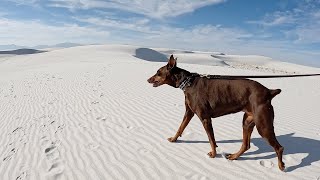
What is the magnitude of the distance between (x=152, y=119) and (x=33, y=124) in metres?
3.19

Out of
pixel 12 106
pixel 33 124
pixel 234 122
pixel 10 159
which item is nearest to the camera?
pixel 10 159

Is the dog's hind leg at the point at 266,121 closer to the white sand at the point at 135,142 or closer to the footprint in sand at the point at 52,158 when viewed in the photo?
the white sand at the point at 135,142

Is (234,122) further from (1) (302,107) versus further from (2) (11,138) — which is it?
(2) (11,138)

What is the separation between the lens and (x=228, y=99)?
4770mm

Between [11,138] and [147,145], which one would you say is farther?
[11,138]

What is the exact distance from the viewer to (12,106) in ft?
37.0

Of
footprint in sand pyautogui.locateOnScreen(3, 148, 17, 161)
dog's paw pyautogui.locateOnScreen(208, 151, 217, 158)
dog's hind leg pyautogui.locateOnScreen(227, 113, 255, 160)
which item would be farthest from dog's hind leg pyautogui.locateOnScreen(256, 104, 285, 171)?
footprint in sand pyautogui.locateOnScreen(3, 148, 17, 161)

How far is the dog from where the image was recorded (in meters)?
4.44

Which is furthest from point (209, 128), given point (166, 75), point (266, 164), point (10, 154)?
point (10, 154)

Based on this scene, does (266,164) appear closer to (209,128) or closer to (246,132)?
(246,132)

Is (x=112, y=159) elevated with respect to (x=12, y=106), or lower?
elevated

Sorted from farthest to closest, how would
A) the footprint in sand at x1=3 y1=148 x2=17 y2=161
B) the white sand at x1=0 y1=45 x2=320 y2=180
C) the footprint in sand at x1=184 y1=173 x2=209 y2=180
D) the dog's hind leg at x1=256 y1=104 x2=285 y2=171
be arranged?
the footprint in sand at x1=3 y1=148 x2=17 y2=161, the white sand at x1=0 y1=45 x2=320 y2=180, the footprint in sand at x1=184 y1=173 x2=209 y2=180, the dog's hind leg at x1=256 y1=104 x2=285 y2=171

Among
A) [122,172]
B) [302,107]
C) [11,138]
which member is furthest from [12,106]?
[302,107]

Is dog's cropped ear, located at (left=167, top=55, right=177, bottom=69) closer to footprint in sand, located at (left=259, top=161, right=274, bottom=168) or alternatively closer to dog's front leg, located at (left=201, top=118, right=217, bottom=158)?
dog's front leg, located at (left=201, top=118, right=217, bottom=158)
